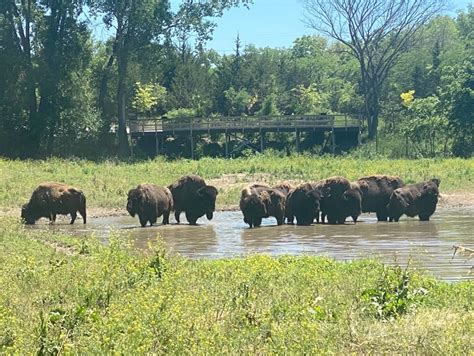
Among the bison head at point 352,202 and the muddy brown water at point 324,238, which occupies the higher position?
the bison head at point 352,202

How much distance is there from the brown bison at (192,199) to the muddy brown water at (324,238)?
0.51 meters

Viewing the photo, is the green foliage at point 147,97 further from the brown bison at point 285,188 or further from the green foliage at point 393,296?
the green foliage at point 393,296

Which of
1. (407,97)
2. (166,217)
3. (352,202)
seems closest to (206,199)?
(166,217)

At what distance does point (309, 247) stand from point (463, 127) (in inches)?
Answer: 1433

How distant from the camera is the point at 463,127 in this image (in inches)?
2162

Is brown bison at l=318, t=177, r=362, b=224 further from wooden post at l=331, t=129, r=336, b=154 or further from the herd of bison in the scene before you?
wooden post at l=331, t=129, r=336, b=154

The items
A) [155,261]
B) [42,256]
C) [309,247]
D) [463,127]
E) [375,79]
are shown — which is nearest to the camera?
[155,261]

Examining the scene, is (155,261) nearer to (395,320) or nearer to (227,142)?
(395,320)

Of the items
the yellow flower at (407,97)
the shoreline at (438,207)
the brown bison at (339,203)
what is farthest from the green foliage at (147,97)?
the brown bison at (339,203)

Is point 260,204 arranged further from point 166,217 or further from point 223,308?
point 223,308

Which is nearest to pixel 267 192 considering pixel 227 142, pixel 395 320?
pixel 395 320

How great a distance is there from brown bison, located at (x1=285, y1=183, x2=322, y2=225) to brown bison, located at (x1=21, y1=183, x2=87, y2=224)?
6.84 metres

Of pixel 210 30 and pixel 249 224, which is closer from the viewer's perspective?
pixel 249 224

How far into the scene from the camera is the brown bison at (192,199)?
2856 centimetres
